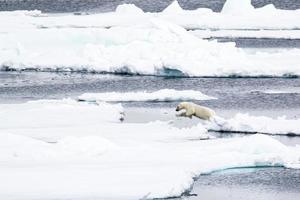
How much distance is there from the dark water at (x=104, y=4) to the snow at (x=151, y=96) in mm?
21837

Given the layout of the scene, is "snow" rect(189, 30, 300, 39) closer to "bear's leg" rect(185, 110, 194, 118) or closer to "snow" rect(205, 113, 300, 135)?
"bear's leg" rect(185, 110, 194, 118)

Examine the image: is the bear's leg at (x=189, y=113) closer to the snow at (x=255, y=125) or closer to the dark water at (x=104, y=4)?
the snow at (x=255, y=125)

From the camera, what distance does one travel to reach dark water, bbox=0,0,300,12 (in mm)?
45344

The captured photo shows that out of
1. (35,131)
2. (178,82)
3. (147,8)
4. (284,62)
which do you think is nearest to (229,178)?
(35,131)

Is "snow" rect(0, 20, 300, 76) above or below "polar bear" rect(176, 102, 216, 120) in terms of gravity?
above

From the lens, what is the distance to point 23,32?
30.3m

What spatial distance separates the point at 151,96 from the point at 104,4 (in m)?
25.4

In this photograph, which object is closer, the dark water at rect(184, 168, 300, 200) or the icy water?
the dark water at rect(184, 168, 300, 200)

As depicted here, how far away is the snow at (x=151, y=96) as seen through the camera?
2216cm

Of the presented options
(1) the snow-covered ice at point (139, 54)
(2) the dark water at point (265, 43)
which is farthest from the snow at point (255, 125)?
(2) the dark water at point (265, 43)

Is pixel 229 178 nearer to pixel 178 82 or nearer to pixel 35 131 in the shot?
pixel 35 131

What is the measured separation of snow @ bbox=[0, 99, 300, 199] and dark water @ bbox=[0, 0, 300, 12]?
26.4m

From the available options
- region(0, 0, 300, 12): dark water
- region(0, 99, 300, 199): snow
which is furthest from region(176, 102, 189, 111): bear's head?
region(0, 0, 300, 12): dark water

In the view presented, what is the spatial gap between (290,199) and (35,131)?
5913mm
